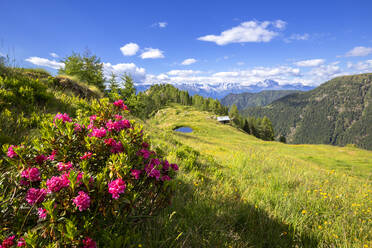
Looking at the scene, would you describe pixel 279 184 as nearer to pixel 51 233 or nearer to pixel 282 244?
pixel 282 244

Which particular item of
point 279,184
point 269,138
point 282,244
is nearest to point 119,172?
point 282,244

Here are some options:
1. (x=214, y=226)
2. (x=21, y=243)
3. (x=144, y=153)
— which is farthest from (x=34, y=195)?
(x=214, y=226)

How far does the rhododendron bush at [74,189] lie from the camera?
4.75 ft

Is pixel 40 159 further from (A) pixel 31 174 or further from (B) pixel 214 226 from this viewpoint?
(B) pixel 214 226

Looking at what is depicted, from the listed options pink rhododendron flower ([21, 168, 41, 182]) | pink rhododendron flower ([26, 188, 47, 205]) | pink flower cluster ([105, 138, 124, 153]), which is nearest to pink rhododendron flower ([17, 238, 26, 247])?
pink rhododendron flower ([26, 188, 47, 205])

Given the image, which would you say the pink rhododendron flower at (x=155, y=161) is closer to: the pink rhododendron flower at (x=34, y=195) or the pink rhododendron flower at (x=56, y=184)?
the pink rhododendron flower at (x=56, y=184)

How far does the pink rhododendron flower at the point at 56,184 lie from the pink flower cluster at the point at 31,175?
35 centimetres

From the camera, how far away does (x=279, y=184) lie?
4973 mm

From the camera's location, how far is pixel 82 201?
1.47 m

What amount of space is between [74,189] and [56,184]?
0.56 feet

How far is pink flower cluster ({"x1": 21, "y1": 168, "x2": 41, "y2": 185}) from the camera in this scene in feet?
5.66

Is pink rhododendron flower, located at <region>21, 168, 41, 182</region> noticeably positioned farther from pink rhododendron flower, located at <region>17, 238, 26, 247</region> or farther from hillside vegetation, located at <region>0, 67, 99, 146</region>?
hillside vegetation, located at <region>0, 67, 99, 146</region>

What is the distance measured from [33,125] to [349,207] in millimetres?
8484

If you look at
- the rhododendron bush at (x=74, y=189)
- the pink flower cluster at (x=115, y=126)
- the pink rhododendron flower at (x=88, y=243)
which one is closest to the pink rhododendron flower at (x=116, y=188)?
the rhododendron bush at (x=74, y=189)
